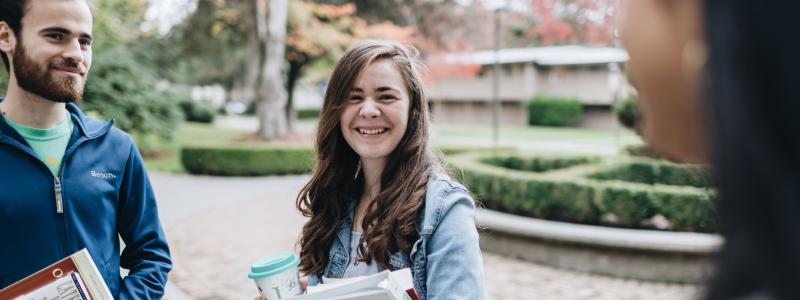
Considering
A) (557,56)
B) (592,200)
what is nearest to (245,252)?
(592,200)

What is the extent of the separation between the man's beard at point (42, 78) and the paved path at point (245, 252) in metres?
3.42

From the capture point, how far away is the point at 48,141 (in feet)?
6.41

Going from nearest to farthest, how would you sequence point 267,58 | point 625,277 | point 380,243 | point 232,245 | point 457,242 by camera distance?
point 457,242, point 380,243, point 625,277, point 232,245, point 267,58

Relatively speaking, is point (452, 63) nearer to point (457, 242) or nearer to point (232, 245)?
point (232, 245)

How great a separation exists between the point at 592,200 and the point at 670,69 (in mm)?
6290

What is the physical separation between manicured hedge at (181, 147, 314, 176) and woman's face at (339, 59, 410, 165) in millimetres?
11534

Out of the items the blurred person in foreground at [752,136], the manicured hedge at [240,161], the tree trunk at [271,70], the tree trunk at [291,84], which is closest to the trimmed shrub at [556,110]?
the tree trunk at [291,84]

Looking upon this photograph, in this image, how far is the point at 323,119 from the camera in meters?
2.05

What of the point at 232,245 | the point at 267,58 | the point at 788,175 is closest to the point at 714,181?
the point at 788,175

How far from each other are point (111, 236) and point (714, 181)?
6.55ft

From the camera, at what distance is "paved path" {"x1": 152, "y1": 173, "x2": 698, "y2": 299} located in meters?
5.62

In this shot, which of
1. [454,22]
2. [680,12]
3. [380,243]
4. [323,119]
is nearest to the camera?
[680,12]

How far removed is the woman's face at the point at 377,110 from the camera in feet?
6.17

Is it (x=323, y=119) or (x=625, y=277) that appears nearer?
(x=323, y=119)
